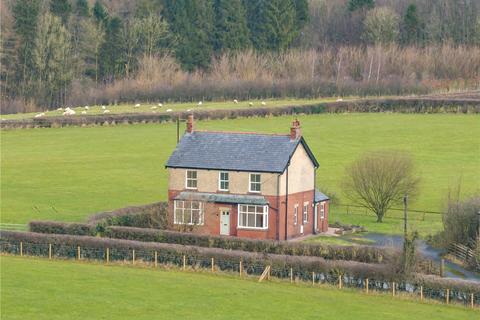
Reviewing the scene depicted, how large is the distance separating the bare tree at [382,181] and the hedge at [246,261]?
2046 cm

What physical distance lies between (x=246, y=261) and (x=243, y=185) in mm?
10674

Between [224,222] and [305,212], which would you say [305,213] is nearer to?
[305,212]

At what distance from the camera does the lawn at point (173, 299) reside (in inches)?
1858

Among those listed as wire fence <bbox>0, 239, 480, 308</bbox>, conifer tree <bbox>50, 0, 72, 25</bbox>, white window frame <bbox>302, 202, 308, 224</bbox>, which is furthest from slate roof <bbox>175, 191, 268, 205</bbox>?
conifer tree <bbox>50, 0, 72, 25</bbox>

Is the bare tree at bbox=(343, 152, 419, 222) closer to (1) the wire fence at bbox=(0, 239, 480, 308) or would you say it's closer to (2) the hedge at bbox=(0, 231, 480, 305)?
(2) the hedge at bbox=(0, 231, 480, 305)

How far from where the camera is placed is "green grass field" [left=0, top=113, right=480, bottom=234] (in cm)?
7975

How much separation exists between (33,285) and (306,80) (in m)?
90.7

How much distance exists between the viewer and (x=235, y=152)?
6819 centimetres

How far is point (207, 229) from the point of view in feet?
220

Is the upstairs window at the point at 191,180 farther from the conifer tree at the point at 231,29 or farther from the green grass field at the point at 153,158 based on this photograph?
the conifer tree at the point at 231,29

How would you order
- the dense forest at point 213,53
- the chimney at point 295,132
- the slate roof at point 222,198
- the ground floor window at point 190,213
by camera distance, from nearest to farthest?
1. the slate roof at point 222,198
2. the ground floor window at point 190,213
3. the chimney at point 295,132
4. the dense forest at point 213,53

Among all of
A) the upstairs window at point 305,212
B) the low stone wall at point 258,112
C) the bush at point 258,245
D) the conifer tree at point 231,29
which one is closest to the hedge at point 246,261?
the bush at point 258,245

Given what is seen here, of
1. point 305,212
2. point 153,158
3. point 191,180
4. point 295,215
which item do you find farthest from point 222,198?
point 153,158

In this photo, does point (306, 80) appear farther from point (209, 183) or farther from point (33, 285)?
point (33, 285)
